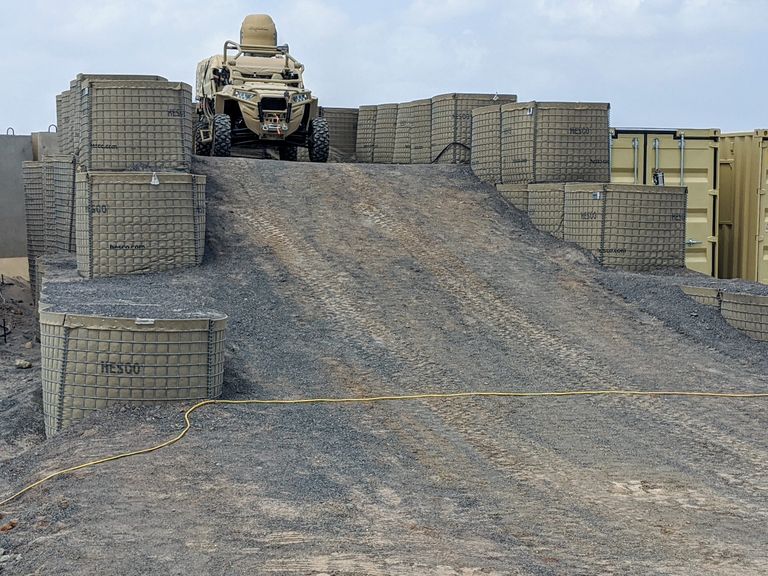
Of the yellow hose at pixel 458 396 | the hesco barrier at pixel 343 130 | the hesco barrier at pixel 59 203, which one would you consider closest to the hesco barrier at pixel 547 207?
the yellow hose at pixel 458 396

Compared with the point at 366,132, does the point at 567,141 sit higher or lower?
lower

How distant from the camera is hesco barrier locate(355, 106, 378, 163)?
21.9 meters

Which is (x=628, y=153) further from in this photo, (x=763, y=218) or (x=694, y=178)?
(x=763, y=218)

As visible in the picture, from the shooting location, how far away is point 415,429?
8.91m

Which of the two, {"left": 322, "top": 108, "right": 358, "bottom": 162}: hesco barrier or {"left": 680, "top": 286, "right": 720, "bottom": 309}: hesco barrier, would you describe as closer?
{"left": 680, "top": 286, "right": 720, "bottom": 309}: hesco barrier

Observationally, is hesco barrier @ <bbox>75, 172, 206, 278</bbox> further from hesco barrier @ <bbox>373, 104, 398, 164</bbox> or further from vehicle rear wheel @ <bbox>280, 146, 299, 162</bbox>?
hesco barrier @ <bbox>373, 104, 398, 164</bbox>

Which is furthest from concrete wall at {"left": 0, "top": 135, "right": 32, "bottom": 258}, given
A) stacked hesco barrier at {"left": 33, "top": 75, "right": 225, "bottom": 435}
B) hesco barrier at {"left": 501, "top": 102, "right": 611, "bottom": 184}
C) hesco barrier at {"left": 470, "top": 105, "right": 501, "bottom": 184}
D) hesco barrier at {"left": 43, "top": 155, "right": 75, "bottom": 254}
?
hesco barrier at {"left": 501, "top": 102, "right": 611, "bottom": 184}

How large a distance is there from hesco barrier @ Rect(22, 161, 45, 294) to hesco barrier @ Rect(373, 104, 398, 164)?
6681 millimetres

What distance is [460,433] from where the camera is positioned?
29.1ft

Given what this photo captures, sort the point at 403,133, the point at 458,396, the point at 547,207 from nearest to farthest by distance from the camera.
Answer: the point at 458,396
the point at 547,207
the point at 403,133

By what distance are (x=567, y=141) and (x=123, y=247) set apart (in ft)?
22.1

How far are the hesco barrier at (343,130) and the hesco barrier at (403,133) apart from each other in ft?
7.09

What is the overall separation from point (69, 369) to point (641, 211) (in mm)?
8488

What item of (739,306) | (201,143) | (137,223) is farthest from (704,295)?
(201,143)
